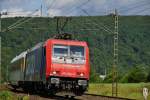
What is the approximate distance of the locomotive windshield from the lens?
2970 cm

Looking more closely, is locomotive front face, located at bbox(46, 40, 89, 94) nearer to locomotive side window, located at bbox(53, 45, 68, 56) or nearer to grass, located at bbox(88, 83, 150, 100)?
locomotive side window, located at bbox(53, 45, 68, 56)

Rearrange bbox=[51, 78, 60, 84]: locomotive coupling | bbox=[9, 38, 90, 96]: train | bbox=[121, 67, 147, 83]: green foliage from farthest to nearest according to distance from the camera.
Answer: bbox=[121, 67, 147, 83]: green foliage < bbox=[9, 38, 90, 96]: train < bbox=[51, 78, 60, 84]: locomotive coupling

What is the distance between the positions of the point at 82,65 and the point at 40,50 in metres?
3.61

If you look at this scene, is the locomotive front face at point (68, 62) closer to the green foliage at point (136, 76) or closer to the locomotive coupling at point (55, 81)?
the locomotive coupling at point (55, 81)

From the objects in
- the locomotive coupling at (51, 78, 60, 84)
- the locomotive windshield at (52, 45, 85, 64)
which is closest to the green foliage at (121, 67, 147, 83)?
the locomotive windshield at (52, 45, 85, 64)

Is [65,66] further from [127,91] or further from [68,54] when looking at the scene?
[127,91]

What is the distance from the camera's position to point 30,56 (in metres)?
37.8

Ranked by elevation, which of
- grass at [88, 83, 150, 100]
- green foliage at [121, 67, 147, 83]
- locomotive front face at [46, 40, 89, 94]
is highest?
locomotive front face at [46, 40, 89, 94]

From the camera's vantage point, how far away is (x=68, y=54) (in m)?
29.8

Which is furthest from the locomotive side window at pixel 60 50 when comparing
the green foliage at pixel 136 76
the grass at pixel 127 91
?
the green foliage at pixel 136 76

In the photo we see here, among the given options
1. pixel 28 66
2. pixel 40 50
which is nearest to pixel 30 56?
pixel 28 66

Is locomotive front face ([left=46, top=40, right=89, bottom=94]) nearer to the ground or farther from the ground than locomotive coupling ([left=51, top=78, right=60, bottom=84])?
farther from the ground

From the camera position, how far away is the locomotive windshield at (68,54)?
1169 inches

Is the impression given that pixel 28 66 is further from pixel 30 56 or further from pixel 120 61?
pixel 120 61
